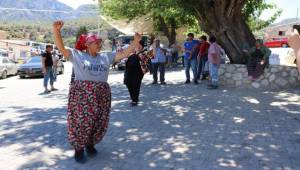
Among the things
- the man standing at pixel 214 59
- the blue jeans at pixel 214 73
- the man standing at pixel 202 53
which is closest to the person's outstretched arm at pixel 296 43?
the man standing at pixel 214 59

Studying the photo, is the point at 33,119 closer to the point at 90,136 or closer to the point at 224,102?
the point at 90,136

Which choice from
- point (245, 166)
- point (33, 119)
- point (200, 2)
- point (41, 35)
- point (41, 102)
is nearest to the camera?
point (245, 166)

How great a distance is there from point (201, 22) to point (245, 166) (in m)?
10.1

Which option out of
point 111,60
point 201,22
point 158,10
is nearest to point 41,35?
point 158,10

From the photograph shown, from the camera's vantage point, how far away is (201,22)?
49.2ft

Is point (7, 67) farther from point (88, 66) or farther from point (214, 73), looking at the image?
point (88, 66)

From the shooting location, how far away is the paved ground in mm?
5598

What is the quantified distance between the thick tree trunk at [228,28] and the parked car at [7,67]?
12049 millimetres

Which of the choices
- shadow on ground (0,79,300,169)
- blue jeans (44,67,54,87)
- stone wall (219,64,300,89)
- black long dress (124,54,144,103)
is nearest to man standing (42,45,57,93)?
blue jeans (44,67,54,87)

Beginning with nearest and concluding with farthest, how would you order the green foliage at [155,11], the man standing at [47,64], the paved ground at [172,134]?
the paved ground at [172,134], the man standing at [47,64], the green foliage at [155,11]

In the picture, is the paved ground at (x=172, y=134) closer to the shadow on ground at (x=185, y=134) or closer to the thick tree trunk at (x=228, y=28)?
the shadow on ground at (x=185, y=134)

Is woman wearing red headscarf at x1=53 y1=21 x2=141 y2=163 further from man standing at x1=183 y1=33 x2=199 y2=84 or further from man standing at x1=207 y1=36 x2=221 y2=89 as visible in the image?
man standing at x1=183 y1=33 x2=199 y2=84

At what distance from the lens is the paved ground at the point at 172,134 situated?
5.60 m

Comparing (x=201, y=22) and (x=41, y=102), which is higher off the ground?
(x=201, y=22)
